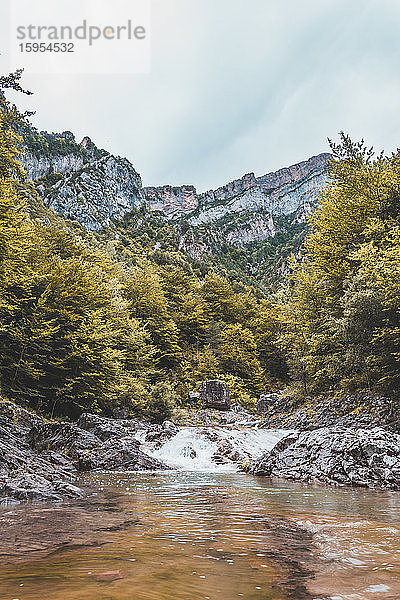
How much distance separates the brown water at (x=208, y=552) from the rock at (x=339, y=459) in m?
2.76

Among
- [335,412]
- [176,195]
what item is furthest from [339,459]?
[176,195]

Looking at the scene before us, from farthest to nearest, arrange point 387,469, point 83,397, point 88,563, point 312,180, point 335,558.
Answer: point 312,180, point 83,397, point 387,469, point 335,558, point 88,563

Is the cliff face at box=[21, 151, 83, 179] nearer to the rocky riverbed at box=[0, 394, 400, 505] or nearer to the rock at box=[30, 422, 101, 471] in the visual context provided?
the rocky riverbed at box=[0, 394, 400, 505]

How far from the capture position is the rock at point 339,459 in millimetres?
8133

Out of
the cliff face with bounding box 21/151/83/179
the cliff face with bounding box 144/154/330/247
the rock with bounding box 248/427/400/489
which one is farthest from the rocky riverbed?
the cliff face with bounding box 144/154/330/247

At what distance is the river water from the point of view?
1.98 meters

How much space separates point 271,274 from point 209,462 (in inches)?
3124

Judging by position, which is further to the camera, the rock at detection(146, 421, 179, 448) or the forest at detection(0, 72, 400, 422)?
the rock at detection(146, 421, 179, 448)

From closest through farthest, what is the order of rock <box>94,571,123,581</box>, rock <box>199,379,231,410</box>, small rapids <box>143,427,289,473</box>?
rock <box>94,571,123,581</box>
small rapids <box>143,427,289,473</box>
rock <box>199,379,231,410</box>

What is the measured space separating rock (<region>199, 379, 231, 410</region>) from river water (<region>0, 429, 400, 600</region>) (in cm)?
2257

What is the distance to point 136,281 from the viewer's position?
37281 mm

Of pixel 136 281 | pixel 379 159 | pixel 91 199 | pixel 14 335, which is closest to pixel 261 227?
pixel 91 199

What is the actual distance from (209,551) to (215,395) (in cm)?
2600

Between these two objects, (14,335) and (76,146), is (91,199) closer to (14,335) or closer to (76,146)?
(76,146)
